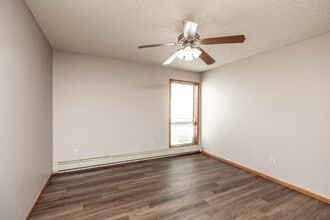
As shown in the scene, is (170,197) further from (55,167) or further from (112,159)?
(55,167)

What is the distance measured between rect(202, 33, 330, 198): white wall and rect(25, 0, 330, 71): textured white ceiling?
345 mm

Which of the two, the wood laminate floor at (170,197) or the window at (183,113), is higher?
the window at (183,113)

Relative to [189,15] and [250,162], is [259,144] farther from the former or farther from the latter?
[189,15]

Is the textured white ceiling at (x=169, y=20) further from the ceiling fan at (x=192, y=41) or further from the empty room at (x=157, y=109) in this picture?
the ceiling fan at (x=192, y=41)

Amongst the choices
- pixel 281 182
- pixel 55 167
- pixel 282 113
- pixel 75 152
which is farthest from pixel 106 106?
pixel 281 182

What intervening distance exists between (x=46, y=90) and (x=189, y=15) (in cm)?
241

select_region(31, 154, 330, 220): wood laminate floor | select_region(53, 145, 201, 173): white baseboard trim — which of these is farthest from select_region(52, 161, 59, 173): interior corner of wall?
select_region(31, 154, 330, 220): wood laminate floor

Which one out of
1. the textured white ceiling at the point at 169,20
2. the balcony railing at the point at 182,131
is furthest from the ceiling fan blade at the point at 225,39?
the balcony railing at the point at 182,131

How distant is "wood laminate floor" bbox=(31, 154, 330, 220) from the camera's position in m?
1.77

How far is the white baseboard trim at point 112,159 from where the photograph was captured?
2851 mm

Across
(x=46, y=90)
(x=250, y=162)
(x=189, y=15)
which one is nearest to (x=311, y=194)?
(x=250, y=162)

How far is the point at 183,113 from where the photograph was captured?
13.8ft

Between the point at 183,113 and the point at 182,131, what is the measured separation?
51 centimetres

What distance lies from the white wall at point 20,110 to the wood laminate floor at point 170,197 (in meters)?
0.46
